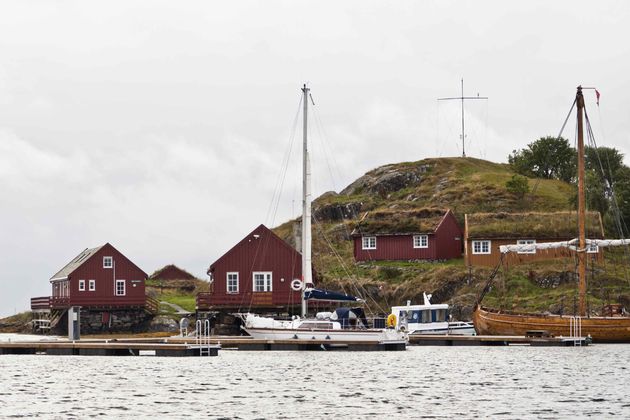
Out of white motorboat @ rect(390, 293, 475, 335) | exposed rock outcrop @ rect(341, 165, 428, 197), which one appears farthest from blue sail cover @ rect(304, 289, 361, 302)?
exposed rock outcrop @ rect(341, 165, 428, 197)

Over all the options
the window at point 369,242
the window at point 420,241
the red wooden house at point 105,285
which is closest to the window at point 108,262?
the red wooden house at point 105,285

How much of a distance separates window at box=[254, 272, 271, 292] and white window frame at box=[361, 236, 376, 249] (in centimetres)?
1776

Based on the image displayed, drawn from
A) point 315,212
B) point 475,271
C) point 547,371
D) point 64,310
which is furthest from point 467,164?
point 547,371

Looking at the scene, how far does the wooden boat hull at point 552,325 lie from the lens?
73.8 metres

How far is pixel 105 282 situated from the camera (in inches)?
3962

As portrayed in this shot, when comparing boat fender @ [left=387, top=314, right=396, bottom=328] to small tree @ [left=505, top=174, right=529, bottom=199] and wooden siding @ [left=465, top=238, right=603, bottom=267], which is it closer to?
wooden siding @ [left=465, top=238, right=603, bottom=267]

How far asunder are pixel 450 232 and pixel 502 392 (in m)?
61.6

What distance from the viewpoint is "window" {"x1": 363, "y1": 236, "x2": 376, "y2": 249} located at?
357 ft

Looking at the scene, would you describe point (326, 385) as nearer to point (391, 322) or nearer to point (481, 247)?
point (391, 322)

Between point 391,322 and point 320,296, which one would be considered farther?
point 320,296

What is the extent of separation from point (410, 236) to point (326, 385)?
57748 millimetres

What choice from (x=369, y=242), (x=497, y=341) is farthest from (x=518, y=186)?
(x=497, y=341)

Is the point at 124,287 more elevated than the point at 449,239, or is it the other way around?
the point at 449,239

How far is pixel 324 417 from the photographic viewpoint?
1563 inches
